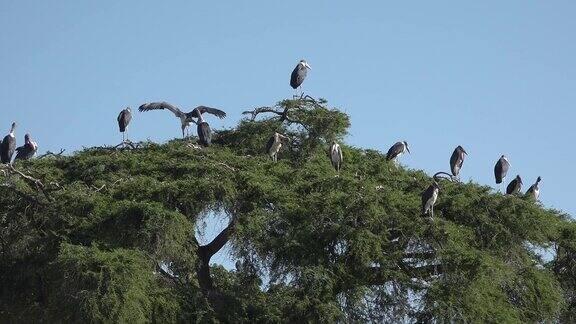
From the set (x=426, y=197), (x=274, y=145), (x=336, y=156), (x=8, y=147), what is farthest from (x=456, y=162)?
(x=8, y=147)

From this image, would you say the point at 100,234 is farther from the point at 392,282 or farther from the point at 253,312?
the point at 392,282

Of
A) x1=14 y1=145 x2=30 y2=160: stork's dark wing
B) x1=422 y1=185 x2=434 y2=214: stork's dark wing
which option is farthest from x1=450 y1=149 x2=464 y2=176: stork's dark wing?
x1=14 y1=145 x2=30 y2=160: stork's dark wing

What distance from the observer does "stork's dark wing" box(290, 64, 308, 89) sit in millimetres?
31047

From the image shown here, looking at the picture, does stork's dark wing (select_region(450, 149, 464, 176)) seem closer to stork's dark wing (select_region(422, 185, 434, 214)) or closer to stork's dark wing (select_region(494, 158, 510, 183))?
stork's dark wing (select_region(494, 158, 510, 183))

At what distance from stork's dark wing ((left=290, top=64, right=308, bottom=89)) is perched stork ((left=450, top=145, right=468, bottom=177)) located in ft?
12.8

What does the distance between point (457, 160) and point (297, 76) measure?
413 cm

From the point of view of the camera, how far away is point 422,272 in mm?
23031

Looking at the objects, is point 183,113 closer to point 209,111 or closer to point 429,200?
point 209,111

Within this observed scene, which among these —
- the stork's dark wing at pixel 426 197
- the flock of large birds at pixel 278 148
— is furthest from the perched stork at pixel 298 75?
the stork's dark wing at pixel 426 197

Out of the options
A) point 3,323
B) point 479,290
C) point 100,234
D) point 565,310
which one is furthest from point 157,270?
point 565,310

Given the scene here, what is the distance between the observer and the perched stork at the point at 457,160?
2923cm

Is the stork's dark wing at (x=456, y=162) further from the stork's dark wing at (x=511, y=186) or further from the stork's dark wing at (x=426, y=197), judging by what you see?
the stork's dark wing at (x=426, y=197)

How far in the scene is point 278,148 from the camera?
91.2ft

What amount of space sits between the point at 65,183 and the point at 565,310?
9.06m
